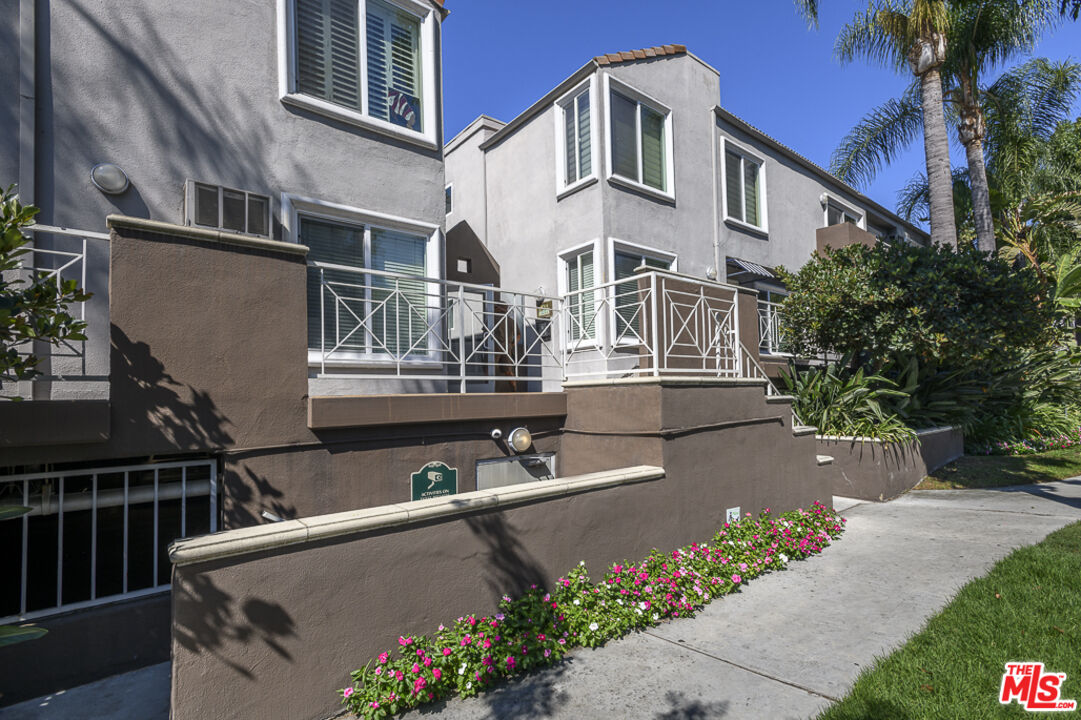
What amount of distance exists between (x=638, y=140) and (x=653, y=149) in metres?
0.55

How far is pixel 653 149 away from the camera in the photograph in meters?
10.4

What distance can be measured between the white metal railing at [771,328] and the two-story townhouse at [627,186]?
5cm

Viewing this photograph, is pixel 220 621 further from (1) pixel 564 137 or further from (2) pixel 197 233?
(1) pixel 564 137

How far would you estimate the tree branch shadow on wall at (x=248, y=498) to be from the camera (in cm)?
415

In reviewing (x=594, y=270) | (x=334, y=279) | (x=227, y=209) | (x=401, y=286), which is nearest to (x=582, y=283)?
(x=594, y=270)

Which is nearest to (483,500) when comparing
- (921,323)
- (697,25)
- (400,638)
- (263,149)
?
(400,638)

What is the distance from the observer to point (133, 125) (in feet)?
17.5

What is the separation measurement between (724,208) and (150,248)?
10.3 metres

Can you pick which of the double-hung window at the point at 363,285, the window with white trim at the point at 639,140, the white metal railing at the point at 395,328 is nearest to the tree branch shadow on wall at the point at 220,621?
the white metal railing at the point at 395,328

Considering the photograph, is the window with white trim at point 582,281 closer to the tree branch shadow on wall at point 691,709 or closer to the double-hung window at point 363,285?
the double-hung window at point 363,285

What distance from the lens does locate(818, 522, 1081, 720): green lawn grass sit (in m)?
3.13

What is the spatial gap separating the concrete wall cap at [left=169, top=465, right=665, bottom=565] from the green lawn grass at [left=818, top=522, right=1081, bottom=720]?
2268 millimetres

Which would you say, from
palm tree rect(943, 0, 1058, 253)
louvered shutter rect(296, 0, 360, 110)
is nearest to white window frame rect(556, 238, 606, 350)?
louvered shutter rect(296, 0, 360, 110)

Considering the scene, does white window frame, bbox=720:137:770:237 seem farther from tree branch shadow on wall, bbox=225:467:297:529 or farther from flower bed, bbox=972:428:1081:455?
tree branch shadow on wall, bbox=225:467:297:529
